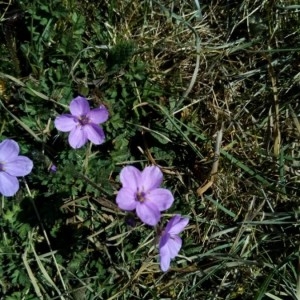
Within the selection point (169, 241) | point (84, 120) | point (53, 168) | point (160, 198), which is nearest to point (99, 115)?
point (84, 120)

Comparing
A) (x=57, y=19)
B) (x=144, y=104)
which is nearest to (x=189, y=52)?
(x=144, y=104)

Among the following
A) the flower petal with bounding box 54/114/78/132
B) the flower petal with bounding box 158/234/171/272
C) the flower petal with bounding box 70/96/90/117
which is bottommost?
the flower petal with bounding box 158/234/171/272

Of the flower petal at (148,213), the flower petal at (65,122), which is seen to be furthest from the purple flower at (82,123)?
the flower petal at (148,213)

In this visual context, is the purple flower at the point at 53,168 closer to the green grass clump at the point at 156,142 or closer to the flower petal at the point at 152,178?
the green grass clump at the point at 156,142

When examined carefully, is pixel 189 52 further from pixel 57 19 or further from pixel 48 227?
pixel 48 227

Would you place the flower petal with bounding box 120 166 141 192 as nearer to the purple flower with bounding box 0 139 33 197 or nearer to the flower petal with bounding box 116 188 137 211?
the flower petal with bounding box 116 188 137 211

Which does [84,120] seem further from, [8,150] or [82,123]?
[8,150]

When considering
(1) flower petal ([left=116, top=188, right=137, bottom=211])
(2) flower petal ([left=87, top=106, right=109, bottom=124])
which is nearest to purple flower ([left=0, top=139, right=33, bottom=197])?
(2) flower petal ([left=87, top=106, right=109, bottom=124])
